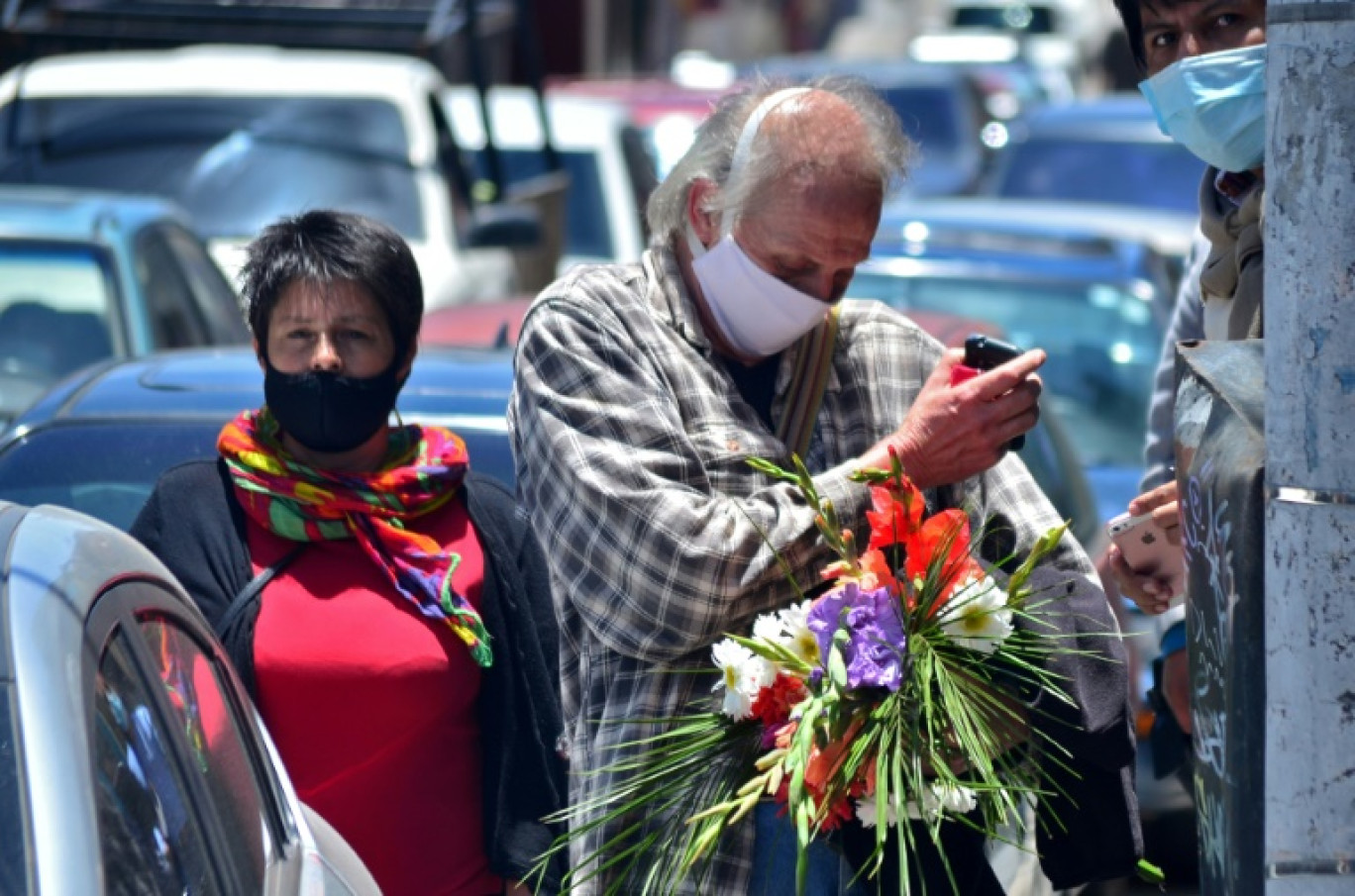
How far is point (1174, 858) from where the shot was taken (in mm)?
6531

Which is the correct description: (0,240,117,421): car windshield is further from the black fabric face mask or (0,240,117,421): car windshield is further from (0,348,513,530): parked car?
the black fabric face mask

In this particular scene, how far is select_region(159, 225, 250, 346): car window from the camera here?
710 centimetres

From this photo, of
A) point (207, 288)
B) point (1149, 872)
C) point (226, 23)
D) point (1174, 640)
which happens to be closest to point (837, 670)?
point (1149, 872)

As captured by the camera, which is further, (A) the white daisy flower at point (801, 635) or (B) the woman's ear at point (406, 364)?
(B) the woman's ear at point (406, 364)

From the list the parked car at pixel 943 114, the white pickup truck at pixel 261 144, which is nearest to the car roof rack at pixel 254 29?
the white pickup truck at pixel 261 144

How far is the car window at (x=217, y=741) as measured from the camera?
8.82 ft

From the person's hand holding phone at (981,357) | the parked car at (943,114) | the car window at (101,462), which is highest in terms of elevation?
the person's hand holding phone at (981,357)

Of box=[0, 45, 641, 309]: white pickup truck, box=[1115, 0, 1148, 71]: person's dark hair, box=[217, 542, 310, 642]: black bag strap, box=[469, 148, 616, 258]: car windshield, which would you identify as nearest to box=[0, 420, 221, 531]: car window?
box=[217, 542, 310, 642]: black bag strap

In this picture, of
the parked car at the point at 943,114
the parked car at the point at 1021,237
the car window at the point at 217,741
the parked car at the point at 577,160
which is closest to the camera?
the car window at the point at 217,741

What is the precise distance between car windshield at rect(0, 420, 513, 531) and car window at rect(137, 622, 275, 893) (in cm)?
130

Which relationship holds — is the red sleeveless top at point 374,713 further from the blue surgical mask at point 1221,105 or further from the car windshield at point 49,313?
the car windshield at point 49,313

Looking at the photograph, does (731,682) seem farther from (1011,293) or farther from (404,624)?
(1011,293)

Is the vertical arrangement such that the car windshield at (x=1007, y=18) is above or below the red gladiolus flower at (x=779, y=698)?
below

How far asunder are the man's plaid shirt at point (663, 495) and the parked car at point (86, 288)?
10.5 ft
